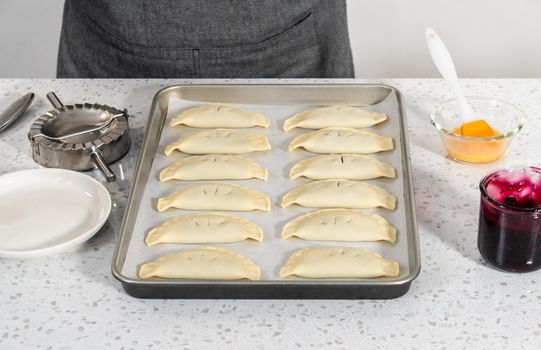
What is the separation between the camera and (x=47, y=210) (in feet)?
3.94

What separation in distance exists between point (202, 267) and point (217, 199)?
0.51 ft

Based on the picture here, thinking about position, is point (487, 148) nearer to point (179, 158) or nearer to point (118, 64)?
point (179, 158)

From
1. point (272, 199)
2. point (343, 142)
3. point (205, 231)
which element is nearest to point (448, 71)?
point (343, 142)

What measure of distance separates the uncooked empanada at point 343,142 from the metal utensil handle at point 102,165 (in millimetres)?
271

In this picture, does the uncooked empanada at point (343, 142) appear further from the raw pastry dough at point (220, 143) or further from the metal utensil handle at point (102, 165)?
the metal utensil handle at point (102, 165)

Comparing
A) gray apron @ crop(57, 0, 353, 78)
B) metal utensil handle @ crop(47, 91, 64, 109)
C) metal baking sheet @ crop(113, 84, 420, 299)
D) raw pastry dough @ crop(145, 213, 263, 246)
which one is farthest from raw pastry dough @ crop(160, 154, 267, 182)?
gray apron @ crop(57, 0, 353, 78)

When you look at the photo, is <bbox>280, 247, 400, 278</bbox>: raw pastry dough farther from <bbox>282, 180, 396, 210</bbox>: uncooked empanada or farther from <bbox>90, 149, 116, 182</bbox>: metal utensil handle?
<bbox>90, 149, 116, 182</bbox>: metal utensil handle

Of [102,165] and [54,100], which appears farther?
[54,100]

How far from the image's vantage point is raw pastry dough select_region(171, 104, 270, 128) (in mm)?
1360

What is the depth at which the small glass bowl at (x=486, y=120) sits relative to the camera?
49.4 inches

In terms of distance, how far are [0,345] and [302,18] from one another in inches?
36.4

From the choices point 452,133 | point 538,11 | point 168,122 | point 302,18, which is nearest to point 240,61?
point 302,18

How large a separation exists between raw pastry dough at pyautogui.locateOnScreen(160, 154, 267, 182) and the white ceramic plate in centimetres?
11

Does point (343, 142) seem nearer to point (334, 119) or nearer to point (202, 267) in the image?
point (334, 119)
